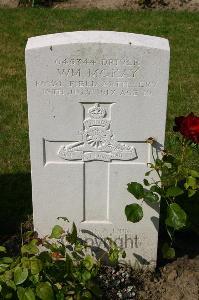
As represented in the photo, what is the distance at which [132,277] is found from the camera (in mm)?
3562

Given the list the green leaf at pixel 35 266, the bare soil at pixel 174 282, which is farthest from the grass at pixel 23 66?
the green leaf at pixel 35 266

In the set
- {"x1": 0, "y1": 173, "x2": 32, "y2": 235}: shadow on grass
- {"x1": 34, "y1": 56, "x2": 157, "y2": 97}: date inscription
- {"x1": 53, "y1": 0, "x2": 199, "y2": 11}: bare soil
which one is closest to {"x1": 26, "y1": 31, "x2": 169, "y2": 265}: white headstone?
{"x1": 34, "y1": 56, "x2": 157, "y2": 97}: date inscription

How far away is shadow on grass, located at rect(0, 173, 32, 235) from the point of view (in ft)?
13.2

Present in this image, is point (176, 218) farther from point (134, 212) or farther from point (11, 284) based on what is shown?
point (11, 284)

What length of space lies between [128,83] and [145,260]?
1.19 m

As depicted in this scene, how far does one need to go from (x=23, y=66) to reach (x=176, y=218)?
4.31 m

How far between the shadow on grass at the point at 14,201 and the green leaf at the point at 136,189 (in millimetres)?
1115

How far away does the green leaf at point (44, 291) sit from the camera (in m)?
2.73

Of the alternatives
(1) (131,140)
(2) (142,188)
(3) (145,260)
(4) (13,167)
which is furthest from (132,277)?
(4) (13,167)

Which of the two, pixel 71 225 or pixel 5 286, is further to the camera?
pixel 71 225

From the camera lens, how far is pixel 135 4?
9484 mm

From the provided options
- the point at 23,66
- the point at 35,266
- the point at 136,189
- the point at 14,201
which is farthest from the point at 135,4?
the point at 35,266

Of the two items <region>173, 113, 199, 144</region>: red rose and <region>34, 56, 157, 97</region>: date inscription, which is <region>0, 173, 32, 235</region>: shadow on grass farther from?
<region>173, 113, 199, 144</region>: red rose

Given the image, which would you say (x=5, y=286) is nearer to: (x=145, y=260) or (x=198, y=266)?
(x=145, y=260)
